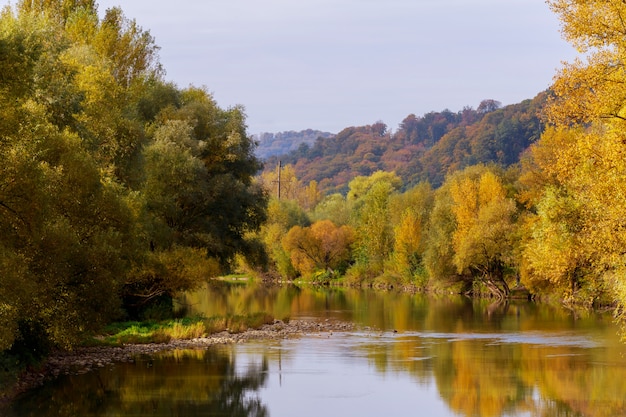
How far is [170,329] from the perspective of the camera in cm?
3881

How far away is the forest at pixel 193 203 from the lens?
2075 cm

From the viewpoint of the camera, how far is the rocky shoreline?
88.7ft

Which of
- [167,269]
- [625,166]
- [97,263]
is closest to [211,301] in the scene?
[167,269]

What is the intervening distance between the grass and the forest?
137 centimetres

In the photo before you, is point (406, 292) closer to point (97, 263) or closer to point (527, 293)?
point (527, 293)

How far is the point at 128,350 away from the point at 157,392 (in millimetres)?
Result: 8570

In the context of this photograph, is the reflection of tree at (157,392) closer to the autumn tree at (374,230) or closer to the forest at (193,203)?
the forest at (193,203)

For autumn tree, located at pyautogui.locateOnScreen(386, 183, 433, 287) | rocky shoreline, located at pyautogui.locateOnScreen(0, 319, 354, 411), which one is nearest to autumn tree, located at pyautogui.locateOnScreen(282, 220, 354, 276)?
autumn tree, located at pyautogui.locateOnScreen(386, 183, 433, 287)

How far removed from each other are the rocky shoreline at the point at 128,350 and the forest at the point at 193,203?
1058 millimetres

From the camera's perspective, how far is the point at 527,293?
66.4m

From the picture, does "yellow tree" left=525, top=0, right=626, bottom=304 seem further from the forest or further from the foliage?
the foliage

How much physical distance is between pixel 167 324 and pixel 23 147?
21.0 meters

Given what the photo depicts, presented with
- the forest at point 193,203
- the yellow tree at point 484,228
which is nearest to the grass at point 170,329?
the forest at point 193,203

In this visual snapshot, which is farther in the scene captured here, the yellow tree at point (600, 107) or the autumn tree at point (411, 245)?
the autumn tree at point (411, 245)
